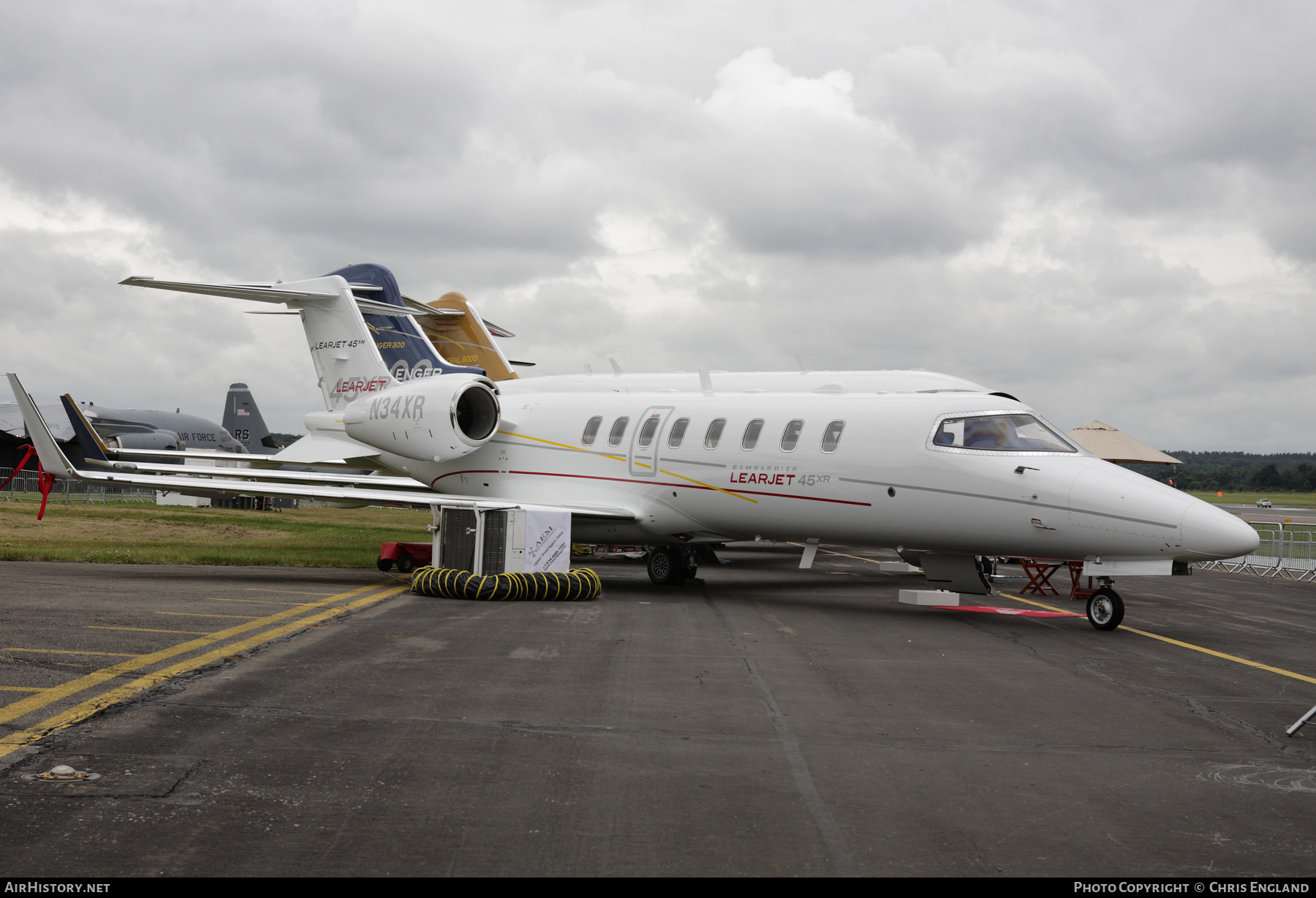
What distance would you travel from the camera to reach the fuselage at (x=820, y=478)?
11.8 m

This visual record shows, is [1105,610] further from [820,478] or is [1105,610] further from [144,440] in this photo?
[144,440]

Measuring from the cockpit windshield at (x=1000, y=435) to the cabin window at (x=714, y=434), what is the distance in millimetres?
3422

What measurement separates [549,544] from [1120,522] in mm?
7909

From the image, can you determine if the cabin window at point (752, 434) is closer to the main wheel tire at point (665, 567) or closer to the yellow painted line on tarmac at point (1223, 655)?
the main wheel tire at point (665, 567)

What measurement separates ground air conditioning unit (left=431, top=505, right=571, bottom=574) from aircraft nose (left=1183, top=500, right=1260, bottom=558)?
8369mm

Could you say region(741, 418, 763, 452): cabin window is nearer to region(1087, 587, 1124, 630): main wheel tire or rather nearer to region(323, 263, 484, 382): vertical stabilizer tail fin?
region(1087, 587, 1124, 630): main wheel tire

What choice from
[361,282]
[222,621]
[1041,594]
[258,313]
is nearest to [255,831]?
[222,621]

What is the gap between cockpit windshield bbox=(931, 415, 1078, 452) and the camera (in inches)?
497

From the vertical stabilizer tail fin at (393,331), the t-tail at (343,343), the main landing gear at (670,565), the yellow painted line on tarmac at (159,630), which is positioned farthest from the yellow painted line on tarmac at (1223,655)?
the vertical stabilizer tail fin at (393,331)

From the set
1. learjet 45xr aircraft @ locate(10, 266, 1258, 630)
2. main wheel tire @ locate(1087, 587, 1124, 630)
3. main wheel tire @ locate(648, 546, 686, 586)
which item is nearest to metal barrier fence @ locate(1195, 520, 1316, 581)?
learjet 45xr aircraft @ locate(10, 266, 1258, 630)

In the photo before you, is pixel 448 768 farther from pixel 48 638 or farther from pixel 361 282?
pixel 361 282

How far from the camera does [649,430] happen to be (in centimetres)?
1625

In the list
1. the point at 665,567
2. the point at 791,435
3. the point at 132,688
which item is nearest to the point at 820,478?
the point at 791,435
